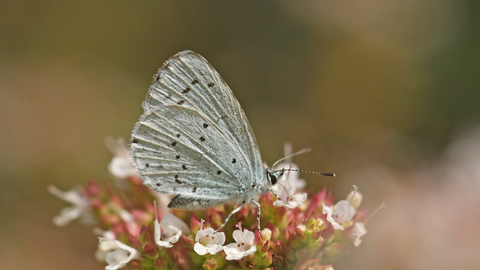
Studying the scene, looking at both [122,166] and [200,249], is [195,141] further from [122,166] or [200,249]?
[122,166]

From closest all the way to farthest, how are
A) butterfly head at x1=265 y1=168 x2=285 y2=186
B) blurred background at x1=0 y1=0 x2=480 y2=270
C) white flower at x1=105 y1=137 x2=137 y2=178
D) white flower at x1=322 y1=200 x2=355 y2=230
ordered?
white flower at x1=322 y1=200 x2=355 y2=230, butterfly head at x1=265 y1=168 x2=285 y2=186, white flower at x1=105 y1=137 x2=137 y2=178, blurred background at x1=0 y1=0 x2=480 y2=270

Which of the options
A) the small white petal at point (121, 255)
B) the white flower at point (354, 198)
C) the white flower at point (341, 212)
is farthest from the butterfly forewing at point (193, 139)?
the white flower at point (354, 198)

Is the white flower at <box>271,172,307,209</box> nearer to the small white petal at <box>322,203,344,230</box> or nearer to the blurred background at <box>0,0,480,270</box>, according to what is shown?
the small white petal at <box>322,203,344,230</box>

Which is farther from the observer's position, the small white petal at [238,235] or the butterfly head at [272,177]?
the butterfly head at [272,177]

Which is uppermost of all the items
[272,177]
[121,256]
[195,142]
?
[195,142]

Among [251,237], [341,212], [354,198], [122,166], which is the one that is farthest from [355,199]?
[122,166]

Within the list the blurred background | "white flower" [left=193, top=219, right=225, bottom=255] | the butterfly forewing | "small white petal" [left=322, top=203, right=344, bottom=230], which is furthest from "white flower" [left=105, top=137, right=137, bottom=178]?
the blurred background

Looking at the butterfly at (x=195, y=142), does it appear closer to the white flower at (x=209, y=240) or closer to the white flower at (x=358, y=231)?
the white flower at (x=209, y=240)
